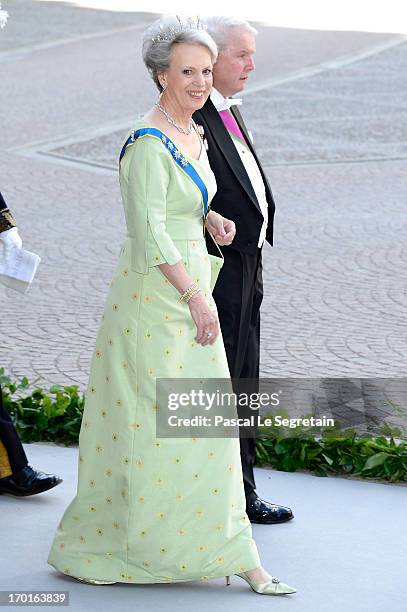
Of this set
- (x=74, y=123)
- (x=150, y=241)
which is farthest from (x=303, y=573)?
(x=74, y=123)

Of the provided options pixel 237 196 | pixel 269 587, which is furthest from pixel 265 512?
pixel 237 196

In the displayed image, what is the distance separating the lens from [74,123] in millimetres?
14250

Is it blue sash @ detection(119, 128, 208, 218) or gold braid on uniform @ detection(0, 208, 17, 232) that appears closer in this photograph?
blue sash @ detection(119, 128, 208, 218)

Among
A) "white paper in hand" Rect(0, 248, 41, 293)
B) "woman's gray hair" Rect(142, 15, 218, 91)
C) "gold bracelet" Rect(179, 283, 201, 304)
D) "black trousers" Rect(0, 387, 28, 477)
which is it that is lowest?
"black trousers" Rect(0, 387, 28, 477)

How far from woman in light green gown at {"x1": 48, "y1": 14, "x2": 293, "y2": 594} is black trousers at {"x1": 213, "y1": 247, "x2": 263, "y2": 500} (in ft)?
1.47

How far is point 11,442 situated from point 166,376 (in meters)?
1.12

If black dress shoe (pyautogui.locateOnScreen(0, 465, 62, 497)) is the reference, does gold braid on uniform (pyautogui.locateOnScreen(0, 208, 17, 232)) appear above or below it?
above

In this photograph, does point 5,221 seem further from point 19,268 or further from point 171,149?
point 171,149

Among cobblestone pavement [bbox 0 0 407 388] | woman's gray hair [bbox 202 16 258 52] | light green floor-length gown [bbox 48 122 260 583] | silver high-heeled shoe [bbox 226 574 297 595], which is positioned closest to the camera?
light green floor-length gown [bbox 48 122 260 583]

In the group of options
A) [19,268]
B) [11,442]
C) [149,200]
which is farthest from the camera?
[11,442]

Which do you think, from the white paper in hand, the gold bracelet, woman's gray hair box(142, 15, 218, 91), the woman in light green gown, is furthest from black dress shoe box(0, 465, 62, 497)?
woman's gray hair box(142, 15, 218, 91)

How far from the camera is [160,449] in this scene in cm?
415

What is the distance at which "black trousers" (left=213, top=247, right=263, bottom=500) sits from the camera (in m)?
4.70

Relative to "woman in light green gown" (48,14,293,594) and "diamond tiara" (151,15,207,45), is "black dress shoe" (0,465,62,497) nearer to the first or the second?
"woman in light green gown" (48,14,293,594)
